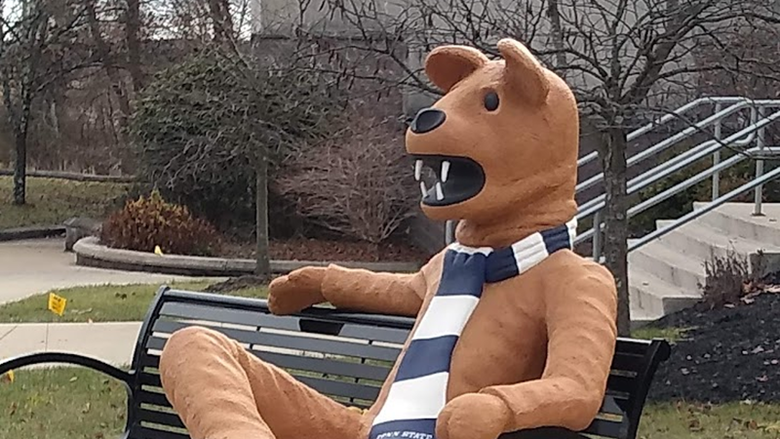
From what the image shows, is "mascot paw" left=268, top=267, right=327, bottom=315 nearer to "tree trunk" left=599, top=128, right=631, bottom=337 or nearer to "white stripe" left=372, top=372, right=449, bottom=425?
"white stripe" left=372, top=372, right=449, bottom=425

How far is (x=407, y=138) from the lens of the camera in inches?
115

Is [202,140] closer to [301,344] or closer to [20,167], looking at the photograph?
[20,167]

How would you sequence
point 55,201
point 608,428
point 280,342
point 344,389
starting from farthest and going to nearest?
point 55,201, point 280,342, point 344,389, point 608,428

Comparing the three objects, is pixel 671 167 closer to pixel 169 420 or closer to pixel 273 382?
pixel 169 420

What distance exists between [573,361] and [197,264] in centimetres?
1026

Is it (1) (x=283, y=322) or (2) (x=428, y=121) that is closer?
(2) (x=428, y=121)

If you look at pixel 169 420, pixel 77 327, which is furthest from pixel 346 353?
pixel 77 327

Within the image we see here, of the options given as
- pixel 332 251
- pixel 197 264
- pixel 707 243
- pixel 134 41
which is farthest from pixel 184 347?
pixel 134 41

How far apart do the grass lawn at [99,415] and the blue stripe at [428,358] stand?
7.84ft

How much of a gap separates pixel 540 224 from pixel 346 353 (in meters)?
1.04

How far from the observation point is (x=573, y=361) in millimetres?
2562

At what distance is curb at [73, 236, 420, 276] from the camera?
12406 millimetres

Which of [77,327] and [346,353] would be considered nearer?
[346,353]

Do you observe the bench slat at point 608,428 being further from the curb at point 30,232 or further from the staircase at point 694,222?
the curb at point 30,232
